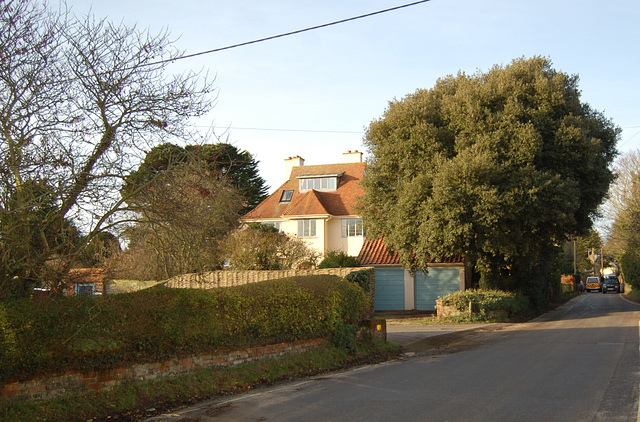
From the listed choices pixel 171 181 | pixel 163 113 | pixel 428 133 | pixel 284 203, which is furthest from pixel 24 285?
pixel 284 203

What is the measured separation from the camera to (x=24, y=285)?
7.78 m

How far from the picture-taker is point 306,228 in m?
38.7

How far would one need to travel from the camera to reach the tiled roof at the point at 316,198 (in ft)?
127

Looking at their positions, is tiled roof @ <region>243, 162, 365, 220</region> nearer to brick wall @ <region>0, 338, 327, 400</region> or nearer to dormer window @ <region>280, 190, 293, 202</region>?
dormer window @ <region>280, 190, 293, 202</region>

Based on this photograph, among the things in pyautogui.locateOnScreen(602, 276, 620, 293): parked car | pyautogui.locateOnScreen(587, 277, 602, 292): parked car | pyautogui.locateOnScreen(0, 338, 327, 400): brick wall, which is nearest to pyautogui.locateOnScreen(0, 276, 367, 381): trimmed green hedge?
pyautogui.locateOnScreen(0, 338, 327, 400): brick wall

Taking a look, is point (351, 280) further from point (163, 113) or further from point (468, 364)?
point (163, 113)

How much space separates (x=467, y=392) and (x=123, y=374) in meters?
5.43

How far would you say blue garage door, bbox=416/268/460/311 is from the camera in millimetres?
28469

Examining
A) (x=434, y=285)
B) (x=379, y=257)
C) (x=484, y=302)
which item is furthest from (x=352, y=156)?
(x=484, y=302)

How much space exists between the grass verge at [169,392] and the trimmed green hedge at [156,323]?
0.40 meters

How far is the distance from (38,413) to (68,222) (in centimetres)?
261

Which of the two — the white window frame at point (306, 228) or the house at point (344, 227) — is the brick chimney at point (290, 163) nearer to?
the house at point (344, 227)

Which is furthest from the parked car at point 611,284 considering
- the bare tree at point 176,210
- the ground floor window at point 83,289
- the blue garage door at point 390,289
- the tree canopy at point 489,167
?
the ground floor window at point 83,289

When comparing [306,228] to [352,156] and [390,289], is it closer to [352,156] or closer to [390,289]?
[352,156]
